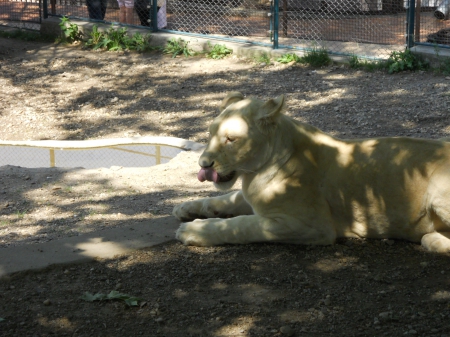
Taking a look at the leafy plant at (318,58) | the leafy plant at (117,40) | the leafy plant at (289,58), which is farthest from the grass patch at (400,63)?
the leafy plant at (117,40)

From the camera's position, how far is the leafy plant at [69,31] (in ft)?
48.6

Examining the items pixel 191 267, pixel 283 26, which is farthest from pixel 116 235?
pixel 283 26

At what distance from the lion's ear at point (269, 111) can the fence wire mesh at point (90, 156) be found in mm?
4055

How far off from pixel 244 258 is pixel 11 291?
148cm

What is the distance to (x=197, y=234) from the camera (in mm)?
4934

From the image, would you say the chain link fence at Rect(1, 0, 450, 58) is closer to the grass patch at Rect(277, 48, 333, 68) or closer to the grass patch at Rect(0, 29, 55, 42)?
the grass patch at Rect(277, 48, 333, 68)

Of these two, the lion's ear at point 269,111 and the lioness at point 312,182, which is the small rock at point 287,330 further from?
the lion's ear at point 269,111

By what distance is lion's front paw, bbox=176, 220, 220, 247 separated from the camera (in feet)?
16.1

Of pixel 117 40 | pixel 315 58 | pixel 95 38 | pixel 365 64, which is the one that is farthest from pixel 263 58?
pixel 95 38

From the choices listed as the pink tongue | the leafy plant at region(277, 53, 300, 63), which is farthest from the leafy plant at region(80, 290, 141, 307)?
the leafy plant at region(277, 53, 300, 63)

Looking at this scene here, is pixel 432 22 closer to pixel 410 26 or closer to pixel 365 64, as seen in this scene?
pixel 410 26

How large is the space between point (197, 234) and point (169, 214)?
3.94ft

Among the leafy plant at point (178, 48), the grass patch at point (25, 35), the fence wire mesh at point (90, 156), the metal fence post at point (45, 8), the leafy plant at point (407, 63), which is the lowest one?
the fence wire mesh at point (90, 156)

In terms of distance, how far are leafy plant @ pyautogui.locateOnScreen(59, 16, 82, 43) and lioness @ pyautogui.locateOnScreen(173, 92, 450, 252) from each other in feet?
34.9
